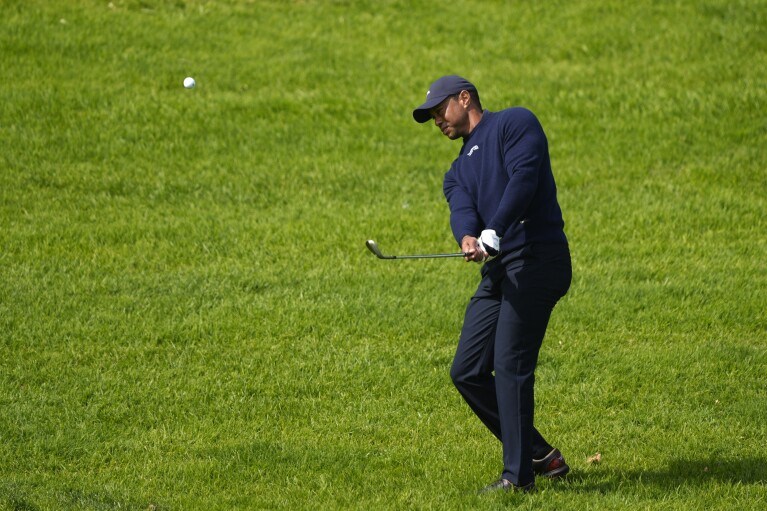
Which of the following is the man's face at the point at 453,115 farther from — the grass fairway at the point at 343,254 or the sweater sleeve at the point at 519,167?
the grass fairway at the point at 343,254

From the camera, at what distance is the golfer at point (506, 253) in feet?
20.7

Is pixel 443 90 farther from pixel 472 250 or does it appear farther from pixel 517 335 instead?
pixel 517 335

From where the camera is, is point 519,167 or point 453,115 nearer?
point 519,167

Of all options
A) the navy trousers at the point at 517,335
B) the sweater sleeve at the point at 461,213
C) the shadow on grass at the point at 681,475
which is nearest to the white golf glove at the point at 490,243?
the sweater sleeve at the point at 461,213

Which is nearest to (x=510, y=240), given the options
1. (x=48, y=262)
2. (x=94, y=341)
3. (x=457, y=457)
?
(x=457, y=457)

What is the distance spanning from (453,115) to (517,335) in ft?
4.47

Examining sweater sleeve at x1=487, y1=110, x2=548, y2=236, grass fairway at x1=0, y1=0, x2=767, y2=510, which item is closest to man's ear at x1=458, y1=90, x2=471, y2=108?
sweater sleeve at x1=487, y1=110, x2=548, y2=236

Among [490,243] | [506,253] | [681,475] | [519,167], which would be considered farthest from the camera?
[681,475]

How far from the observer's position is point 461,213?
21.6 feet

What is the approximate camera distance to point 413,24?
1605 centimetres

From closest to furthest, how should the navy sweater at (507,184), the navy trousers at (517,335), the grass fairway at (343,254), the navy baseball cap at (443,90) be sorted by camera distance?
the navy sweater at (507,184)
the navy trousers at (517,335)
the navy baseball cap at (443,90)
the grass fairway at (343,254)

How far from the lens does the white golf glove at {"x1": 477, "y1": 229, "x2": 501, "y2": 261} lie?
6.10 m

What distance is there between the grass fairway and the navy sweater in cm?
157

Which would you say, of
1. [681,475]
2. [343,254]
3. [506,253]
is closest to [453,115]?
[506,253]
